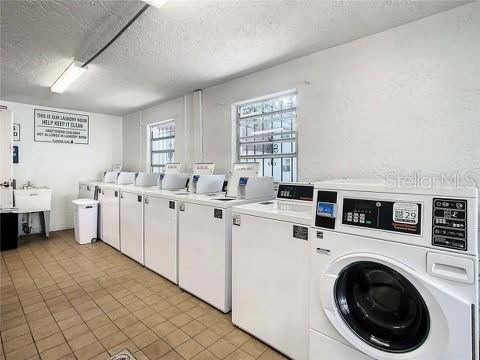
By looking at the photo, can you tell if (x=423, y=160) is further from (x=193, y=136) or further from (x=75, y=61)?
(x=75, y=61)

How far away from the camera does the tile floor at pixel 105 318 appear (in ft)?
5.91

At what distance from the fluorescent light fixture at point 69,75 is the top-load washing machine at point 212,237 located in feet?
6.38

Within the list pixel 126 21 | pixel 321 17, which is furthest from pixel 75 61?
pixel 321 17

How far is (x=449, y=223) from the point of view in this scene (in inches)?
41.3

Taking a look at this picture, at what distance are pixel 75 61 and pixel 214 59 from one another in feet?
5.01

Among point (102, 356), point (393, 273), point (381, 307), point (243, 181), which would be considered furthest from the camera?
point (243, 181)

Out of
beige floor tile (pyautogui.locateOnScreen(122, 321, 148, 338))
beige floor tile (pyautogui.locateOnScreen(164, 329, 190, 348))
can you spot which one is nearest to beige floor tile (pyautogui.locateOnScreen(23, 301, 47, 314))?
beige floor tile (pyautogui.locateOnScreen(122, 321, 148, 338))

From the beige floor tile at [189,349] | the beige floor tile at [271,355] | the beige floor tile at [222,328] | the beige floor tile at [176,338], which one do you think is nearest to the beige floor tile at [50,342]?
the beige floor tile at [176,338]

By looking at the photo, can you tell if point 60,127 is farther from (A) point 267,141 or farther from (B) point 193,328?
(B) point 193,328

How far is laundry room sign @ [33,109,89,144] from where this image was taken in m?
4.87

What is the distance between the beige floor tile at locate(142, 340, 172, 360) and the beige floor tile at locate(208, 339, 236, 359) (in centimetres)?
32

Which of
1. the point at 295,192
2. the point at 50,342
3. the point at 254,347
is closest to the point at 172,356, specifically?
the point at 254,347

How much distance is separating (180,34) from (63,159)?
14.4 ft

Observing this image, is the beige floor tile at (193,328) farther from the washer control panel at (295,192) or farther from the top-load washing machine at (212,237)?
the washer control panel at (295,192)
